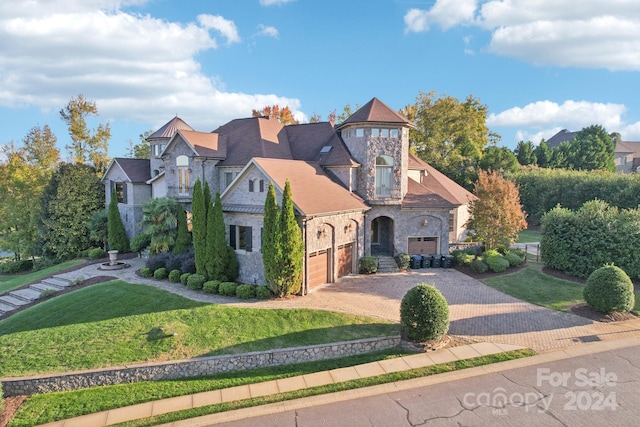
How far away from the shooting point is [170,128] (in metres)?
31.5

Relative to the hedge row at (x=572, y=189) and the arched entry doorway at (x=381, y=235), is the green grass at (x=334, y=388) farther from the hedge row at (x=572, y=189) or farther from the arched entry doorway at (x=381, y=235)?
the hedge row at (x=572, y=189)

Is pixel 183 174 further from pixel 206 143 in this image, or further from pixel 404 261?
pixel 404 261

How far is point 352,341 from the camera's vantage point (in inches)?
551

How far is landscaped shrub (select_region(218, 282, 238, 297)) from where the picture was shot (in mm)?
18875

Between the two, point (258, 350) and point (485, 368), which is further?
point (258, 350)

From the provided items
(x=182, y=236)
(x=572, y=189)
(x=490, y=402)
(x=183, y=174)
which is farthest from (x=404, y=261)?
(x=572, y=189)

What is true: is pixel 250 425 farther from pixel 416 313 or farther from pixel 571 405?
pixel 571 405

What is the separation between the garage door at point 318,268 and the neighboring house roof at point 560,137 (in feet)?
255

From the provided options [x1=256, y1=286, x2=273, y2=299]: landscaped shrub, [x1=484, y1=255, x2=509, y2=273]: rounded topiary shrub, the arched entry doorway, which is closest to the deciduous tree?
[x1=484, y1=255, x2=509, y2=273]: rounded topiary shrub

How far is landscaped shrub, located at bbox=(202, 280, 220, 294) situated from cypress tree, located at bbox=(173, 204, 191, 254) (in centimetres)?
571

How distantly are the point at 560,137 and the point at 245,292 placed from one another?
8577 cm

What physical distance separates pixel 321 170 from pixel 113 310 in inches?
548

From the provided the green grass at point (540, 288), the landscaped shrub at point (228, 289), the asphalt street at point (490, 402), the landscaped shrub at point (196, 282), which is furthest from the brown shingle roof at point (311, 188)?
the asphalt street at point (490, 402)

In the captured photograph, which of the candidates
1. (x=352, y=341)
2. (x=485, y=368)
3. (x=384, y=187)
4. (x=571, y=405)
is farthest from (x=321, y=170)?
(x=571, y=405)
